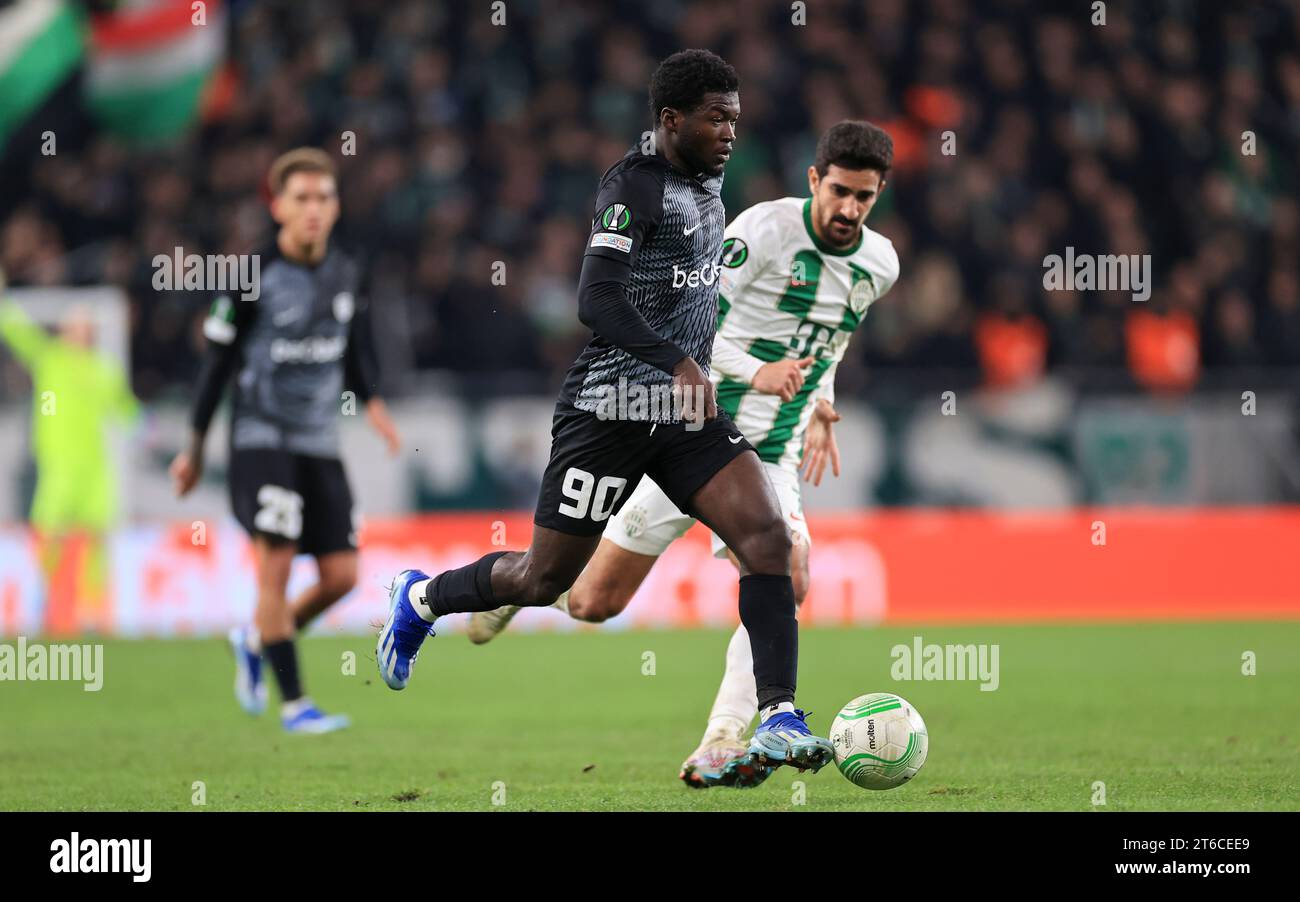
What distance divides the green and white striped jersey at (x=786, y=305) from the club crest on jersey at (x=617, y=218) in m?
1.26

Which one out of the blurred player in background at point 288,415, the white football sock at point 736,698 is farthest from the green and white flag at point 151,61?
the white football sock at point 736,698

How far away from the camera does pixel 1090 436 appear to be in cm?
1512

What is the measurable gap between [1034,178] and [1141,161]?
119 cm

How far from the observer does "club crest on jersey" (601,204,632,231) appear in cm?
592

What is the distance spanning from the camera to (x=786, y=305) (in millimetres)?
7266

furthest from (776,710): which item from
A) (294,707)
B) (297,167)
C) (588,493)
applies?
(297,167)

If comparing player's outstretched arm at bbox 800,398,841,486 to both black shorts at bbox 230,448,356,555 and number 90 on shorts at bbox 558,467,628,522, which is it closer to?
number 90 on shorts at bbox 558,467,628,522

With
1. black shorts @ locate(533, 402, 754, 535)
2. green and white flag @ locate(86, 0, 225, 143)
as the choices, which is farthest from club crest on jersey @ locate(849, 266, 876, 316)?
green and white flag @ locate(86, 0, 225, 143)

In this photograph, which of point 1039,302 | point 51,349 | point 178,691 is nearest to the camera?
point 178,691

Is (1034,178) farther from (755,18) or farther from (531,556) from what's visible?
(531,556)

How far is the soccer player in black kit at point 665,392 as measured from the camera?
5.92m

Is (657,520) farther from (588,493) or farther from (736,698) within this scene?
(588,493)

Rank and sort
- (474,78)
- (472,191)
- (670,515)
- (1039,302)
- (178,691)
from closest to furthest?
1. (670,515)
2. (178,691)
3. (1039,302)
4. (472,191)
5. (474,78)

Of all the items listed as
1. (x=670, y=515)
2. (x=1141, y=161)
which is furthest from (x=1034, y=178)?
(x=670, y=515)
